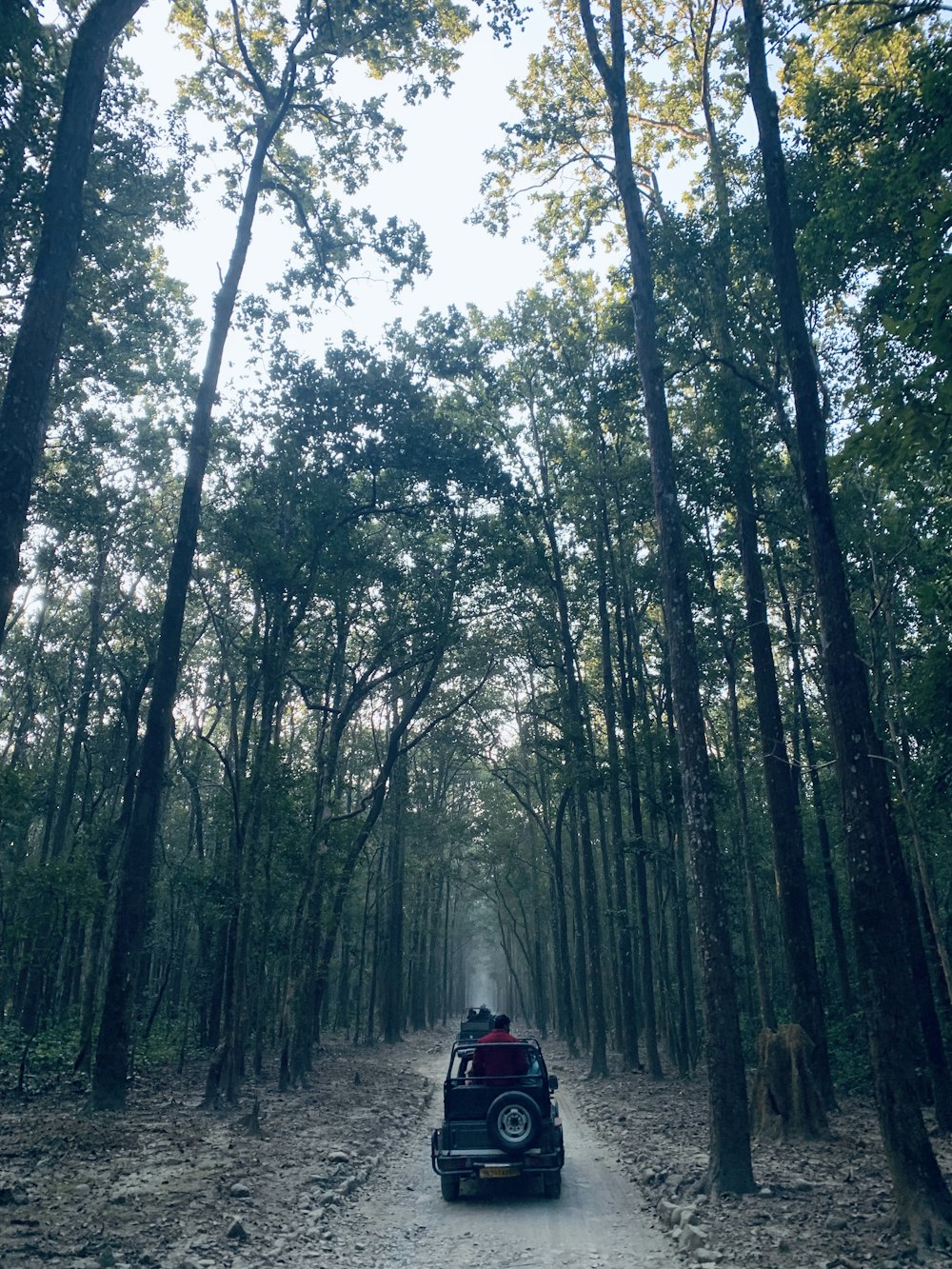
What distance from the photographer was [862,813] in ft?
26.1

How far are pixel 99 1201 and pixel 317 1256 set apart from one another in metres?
2.68

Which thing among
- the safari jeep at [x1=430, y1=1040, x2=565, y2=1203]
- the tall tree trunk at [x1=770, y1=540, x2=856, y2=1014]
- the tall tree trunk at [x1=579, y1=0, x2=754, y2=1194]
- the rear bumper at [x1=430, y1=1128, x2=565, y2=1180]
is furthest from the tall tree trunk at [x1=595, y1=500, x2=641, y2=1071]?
the rear bumper at [x1=430, y1=1128, x2=565, y2=1180]

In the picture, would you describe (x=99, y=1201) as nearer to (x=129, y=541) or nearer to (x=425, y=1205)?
(x=425, y=1205)

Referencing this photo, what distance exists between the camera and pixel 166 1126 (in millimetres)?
12461

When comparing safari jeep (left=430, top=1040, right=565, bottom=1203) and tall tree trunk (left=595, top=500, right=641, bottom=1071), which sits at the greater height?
tall tree trunk (left=595, top=500, right=641, bottom=1071)

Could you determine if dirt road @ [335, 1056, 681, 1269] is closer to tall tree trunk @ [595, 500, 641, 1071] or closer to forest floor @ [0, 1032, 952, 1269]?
forest floor @ [0, 1032, 952, 1269]

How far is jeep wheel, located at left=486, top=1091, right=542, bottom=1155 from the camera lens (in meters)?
8.88

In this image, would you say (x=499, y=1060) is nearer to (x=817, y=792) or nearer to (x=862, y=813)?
(x=862, y=813)

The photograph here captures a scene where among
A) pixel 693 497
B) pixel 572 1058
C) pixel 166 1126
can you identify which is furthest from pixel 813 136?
pixel 572 1058

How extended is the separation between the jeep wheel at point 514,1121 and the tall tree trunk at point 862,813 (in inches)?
141

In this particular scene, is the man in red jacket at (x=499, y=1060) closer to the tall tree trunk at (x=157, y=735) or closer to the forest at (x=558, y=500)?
the forest at (x=558, y=500)

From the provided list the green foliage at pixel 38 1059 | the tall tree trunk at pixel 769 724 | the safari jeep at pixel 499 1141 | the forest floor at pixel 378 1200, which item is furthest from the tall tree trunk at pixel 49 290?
Answer: the green foliage at pixel 38 1059

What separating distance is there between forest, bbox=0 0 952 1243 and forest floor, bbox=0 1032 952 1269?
879 mm

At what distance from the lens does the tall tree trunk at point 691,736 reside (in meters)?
8.91
